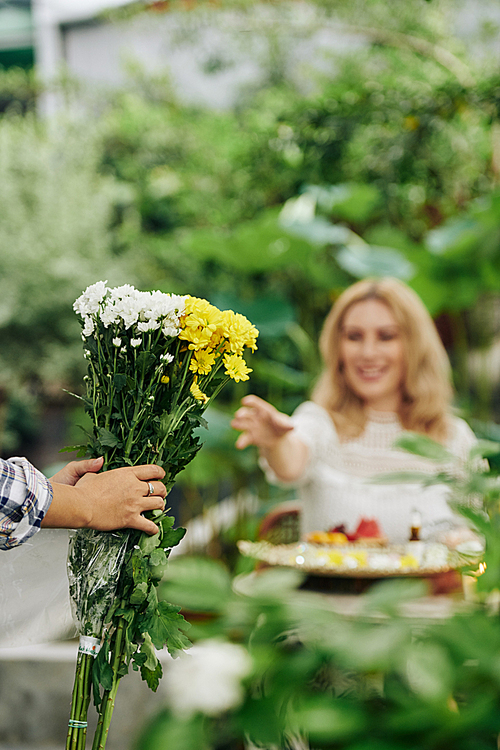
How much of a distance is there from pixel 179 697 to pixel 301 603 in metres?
0.65

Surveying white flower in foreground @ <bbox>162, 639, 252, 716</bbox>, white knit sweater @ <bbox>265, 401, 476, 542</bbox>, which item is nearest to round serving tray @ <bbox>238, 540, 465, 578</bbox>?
white knit sweater @ <bbox>265, 401, 476, 542</bbox>

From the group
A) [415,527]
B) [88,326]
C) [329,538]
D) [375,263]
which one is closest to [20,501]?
[88,326]

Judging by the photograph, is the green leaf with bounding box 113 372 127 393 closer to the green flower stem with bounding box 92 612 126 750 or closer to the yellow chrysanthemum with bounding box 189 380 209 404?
the yellow chrysanthemum with bounding box 189 380 209 404

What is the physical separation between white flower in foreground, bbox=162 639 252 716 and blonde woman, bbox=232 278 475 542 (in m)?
0.83

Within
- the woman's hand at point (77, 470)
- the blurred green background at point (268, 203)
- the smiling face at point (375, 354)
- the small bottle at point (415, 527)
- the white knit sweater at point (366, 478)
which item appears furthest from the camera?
the blurred green background at point (268, 203)

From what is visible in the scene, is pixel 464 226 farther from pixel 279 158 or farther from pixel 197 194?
pixel 197 194

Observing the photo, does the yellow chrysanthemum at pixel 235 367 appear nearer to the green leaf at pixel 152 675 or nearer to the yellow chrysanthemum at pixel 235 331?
the yellow chrysanthemum at pixel 235 331

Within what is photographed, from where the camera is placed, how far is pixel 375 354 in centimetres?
203

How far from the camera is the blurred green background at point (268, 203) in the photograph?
2.94 meters

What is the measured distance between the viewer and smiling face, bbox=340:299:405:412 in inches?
80.7

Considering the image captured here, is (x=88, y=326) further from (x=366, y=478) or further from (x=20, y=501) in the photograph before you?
(x=366, y=478)

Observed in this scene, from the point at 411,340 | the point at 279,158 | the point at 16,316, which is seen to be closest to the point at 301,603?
the point at 411,340

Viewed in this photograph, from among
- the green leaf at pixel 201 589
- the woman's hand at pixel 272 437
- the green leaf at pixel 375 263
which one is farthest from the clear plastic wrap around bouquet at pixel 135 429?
the green leaf at pixel 375 263

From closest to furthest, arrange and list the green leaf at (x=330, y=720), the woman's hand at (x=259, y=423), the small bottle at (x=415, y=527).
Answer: the green leaf at (x=330, y=720)
the woman's hand at (x=259, y=423)
the small bottle at (x=415, y=527)
